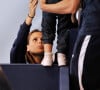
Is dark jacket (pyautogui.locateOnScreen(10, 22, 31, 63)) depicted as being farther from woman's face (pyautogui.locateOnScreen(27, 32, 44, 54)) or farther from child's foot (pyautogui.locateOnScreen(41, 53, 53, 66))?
child's foot (pyautogui.locateOnScreen(41, 53, 53, 66))

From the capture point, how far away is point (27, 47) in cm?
133

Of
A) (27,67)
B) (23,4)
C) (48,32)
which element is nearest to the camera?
(48,32)

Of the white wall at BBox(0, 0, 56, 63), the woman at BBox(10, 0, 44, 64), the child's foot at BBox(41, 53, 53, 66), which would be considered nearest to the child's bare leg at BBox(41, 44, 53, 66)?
the child's foot at BBox(41, 53, 53, 66)

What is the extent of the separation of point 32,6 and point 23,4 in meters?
0.48

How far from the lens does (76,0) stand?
2.85 feet

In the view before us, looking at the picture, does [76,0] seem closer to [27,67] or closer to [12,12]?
[27,67]

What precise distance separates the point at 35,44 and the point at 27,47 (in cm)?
5

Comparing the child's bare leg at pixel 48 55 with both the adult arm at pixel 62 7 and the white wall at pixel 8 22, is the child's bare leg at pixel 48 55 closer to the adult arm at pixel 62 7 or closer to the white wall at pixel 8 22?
the adult arm at pixel 62 7

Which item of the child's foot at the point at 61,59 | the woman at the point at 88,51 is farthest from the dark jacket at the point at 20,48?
the woman at the point at 88,51

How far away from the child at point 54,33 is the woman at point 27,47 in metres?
0.26

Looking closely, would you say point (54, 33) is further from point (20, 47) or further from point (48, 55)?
point (20, 47)

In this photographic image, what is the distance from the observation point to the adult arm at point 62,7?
34.4 inches

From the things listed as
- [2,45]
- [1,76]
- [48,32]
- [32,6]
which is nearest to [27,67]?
[48,32]

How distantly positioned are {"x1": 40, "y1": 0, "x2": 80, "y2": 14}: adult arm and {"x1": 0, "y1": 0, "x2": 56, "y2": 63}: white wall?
0.73 m
